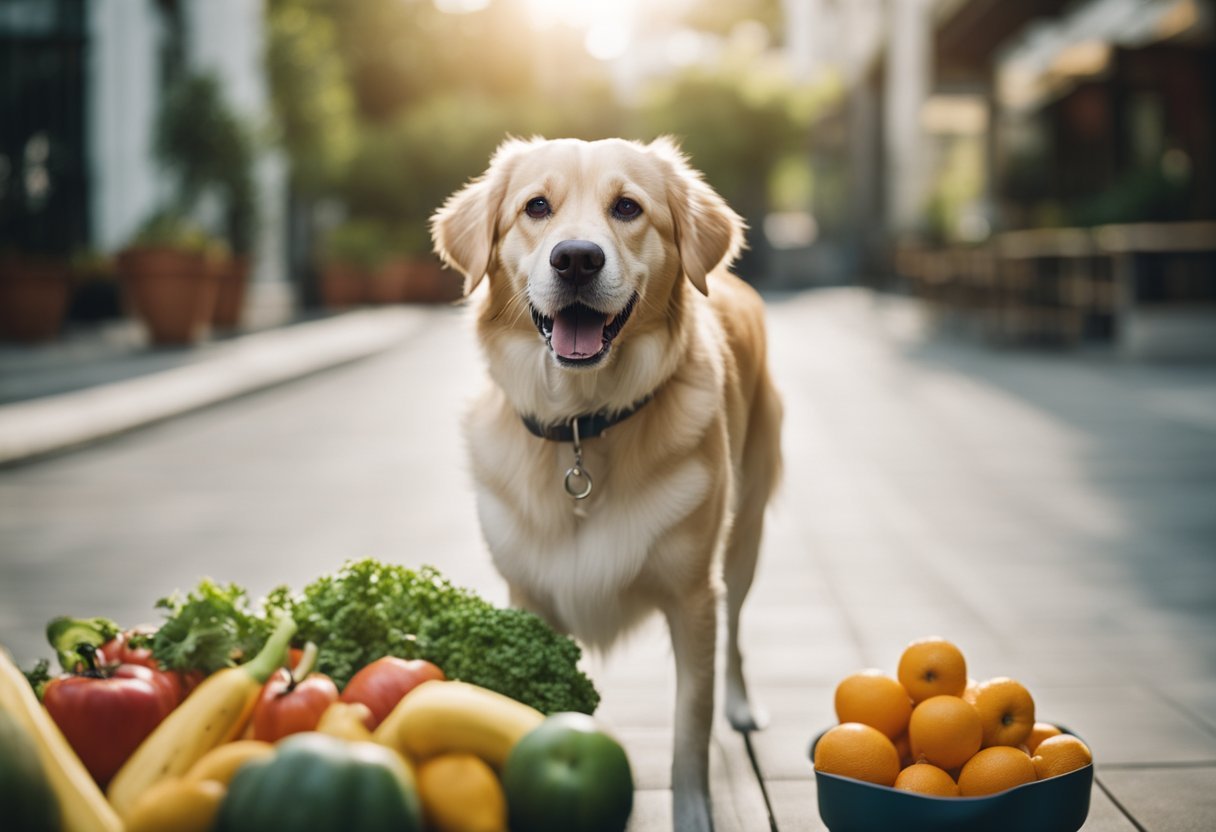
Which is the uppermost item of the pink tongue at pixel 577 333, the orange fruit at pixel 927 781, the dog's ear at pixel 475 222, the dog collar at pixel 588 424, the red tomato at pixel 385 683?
the dog's ear at pixel 475 222

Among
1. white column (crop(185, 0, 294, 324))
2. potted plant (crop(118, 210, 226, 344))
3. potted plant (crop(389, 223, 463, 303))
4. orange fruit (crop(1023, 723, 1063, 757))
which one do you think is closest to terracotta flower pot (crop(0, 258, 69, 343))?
potted plant (crop(118, 210, 226, 344))

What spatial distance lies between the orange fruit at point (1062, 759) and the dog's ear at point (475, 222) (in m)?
1.64

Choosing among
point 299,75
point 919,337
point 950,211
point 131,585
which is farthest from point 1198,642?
point 950,211

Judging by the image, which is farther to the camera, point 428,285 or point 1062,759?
point 428,285

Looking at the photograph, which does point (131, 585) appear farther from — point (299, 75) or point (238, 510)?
point (299, 75)

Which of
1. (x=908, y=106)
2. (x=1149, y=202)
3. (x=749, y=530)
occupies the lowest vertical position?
(x=749, y=530)

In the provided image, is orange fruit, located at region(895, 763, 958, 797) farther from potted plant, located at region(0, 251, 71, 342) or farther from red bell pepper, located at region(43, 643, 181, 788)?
potted plant, located at region(0, 251, 71, 342)

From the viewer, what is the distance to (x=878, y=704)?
2691mm

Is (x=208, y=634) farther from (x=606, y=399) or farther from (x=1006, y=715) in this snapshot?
(x=1006, y=715)

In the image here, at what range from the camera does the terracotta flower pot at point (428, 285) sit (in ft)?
83.0

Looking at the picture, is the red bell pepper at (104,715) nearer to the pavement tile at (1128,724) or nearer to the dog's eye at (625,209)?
→ the dog's eye at (625,209)

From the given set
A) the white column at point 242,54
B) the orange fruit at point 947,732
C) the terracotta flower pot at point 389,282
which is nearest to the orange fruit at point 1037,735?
the orange fruit at point 947,732

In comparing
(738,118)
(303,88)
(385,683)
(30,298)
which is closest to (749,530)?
(385,683)

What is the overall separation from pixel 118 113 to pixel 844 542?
1516 cm
